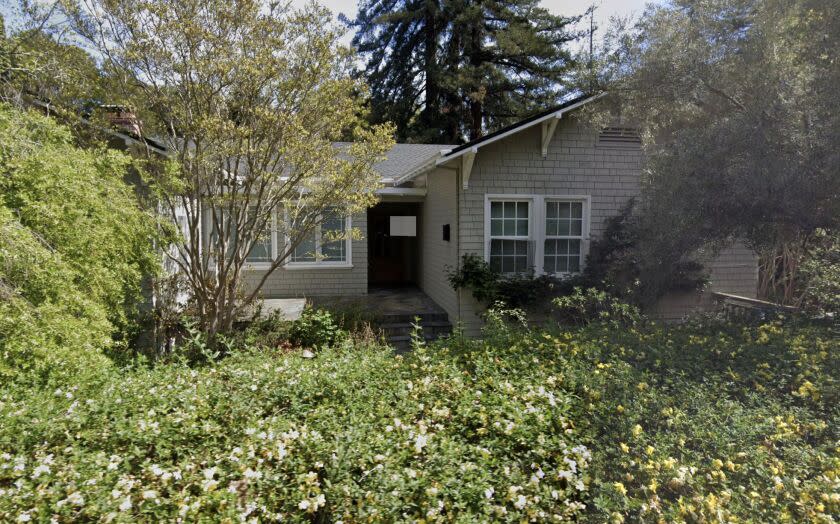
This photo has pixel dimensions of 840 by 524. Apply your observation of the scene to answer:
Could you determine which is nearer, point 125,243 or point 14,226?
point 14,226

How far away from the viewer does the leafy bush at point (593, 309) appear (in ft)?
18.7

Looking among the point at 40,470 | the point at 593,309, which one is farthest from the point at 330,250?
the point at 40,470

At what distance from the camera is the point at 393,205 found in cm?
1259

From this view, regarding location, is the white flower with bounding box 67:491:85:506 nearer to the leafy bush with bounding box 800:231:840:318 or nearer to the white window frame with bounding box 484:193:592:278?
the white window frame with bounding box 484:193:592:278

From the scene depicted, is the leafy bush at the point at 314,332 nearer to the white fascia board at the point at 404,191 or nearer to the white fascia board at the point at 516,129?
the white fascia board at the point at 516,129

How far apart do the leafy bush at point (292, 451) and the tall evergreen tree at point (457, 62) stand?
17.1 metres

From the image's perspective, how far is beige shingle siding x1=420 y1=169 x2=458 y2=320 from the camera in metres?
8.59

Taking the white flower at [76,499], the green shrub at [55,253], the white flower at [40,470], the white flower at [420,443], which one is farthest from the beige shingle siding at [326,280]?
the white flower at [76,499]

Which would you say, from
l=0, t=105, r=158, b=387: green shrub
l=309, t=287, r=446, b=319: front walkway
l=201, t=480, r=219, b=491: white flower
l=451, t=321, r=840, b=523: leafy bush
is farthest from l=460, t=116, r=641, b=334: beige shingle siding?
l=201, t=480, r=219, b=491: white flower

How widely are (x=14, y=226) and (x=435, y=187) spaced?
292 inches

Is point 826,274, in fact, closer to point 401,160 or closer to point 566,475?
point 566,475

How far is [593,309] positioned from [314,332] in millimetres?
4004

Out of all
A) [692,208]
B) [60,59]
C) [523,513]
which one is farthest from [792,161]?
[60,59]

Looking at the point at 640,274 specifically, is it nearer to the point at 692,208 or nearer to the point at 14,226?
the point at 692,208
